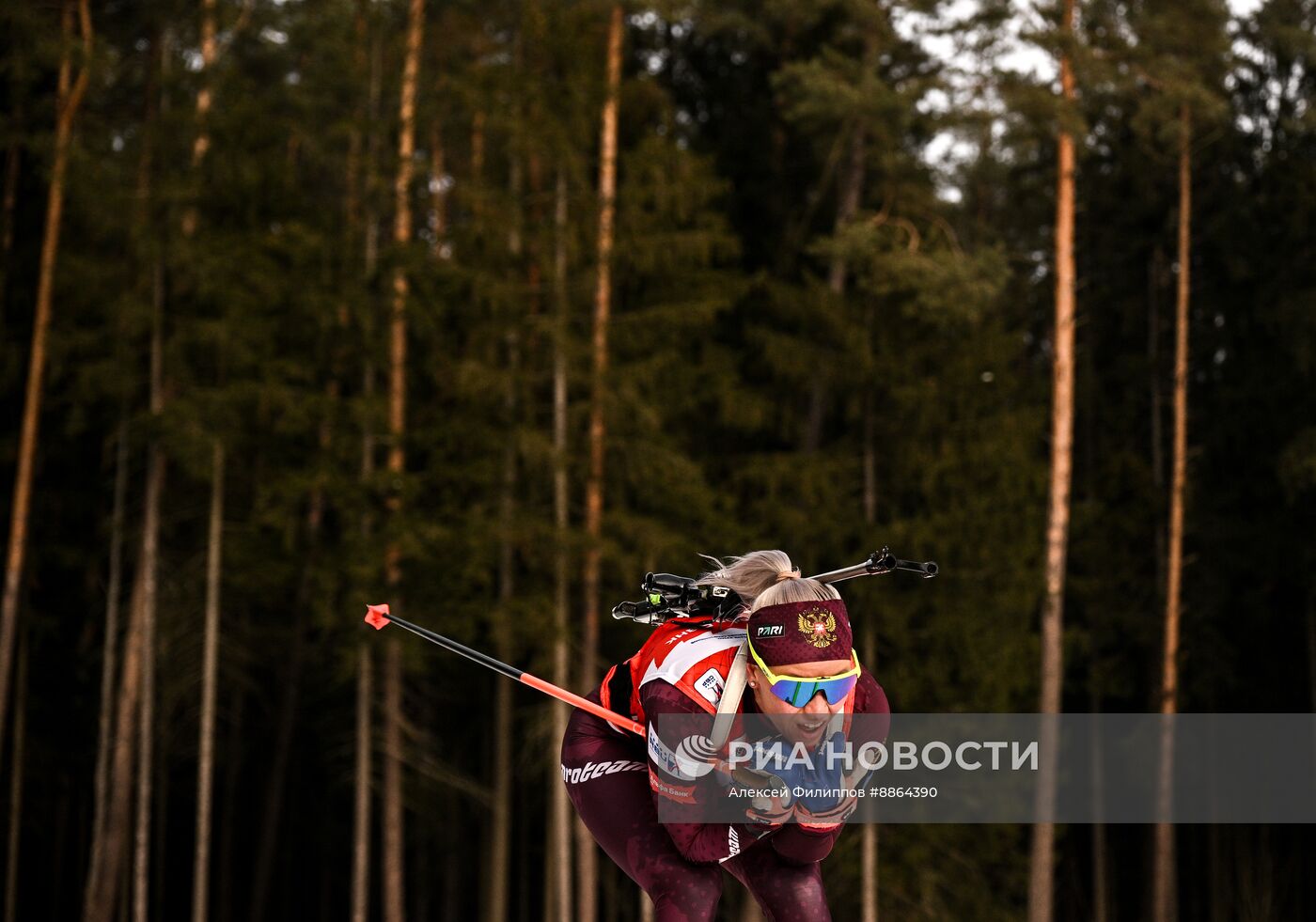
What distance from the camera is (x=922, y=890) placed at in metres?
16.4

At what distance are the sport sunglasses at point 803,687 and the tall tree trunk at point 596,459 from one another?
1133 centimetres

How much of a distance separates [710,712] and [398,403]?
12.6 m

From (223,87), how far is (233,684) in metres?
7.42

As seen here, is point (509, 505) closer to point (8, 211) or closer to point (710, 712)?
point (8, 211)

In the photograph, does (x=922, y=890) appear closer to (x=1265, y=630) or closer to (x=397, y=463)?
(x=397, y=463)

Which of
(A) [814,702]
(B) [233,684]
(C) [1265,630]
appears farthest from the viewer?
(C) [1265,630]

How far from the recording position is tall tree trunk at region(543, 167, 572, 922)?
14727 mm

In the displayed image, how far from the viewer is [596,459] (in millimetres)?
15219

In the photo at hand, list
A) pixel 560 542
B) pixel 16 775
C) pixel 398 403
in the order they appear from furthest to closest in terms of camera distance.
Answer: pixel 16 775, pixel 398 403, pixel 560 542

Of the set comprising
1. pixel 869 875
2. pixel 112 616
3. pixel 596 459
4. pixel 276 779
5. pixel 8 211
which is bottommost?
pixel 276 779

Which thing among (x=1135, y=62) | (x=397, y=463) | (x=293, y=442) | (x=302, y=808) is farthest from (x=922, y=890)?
(x=302, y=808)

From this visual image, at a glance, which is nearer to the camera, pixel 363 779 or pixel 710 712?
pixel 710 712

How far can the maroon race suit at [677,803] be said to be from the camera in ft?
12.2

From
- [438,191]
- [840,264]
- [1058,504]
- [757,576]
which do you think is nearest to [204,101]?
[438,191]
